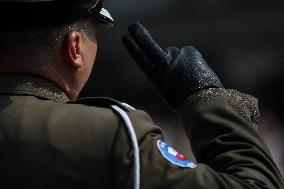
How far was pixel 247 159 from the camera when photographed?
1471mm

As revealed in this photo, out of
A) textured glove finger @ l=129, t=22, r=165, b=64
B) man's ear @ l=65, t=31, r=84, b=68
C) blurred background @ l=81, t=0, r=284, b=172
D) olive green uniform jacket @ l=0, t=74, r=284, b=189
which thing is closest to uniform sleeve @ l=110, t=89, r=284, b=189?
olive green uniform jacket @ l=0, t=74, r=284, b=189

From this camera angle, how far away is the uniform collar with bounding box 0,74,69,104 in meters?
1.55

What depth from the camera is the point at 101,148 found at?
1.42 metres

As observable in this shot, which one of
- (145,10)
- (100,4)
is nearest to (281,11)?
(145,10)

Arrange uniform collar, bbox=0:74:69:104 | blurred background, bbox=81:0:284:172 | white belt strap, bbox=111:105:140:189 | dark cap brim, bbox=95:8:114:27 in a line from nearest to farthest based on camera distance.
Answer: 1. white belt strap, bbox=111:105:140:189
2. uniform collar, bbox=0:74:69:104
3. dark cap brim, bbox=95:8:114:27
4. blurred background, bbox=81:0:284:172

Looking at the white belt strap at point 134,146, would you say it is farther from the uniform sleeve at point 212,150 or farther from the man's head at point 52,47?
the man's head at point 52,47

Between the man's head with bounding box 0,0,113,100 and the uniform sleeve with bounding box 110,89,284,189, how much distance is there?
0.24 metres

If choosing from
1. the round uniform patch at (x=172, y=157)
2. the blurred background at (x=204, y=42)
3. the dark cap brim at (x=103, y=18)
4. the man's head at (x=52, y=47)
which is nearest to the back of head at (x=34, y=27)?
the man's head at (x=52, y=47)

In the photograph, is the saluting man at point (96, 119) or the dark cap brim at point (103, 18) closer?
the saluting man at point (96, 119)

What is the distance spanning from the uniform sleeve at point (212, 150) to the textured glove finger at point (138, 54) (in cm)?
13

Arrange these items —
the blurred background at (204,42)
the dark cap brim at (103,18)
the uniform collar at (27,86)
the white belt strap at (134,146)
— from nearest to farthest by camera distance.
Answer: the white belt strap at (134,146) < the uniform collar at (27,86) < the dark cap brim at (103,18) < the blurred background at (204,42)

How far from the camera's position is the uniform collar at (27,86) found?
61.1 inches

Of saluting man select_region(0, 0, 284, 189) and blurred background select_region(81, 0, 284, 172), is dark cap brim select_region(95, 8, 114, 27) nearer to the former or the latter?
saluting man select_region(0, 0, 284, 189)

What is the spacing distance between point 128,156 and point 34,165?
204mm
